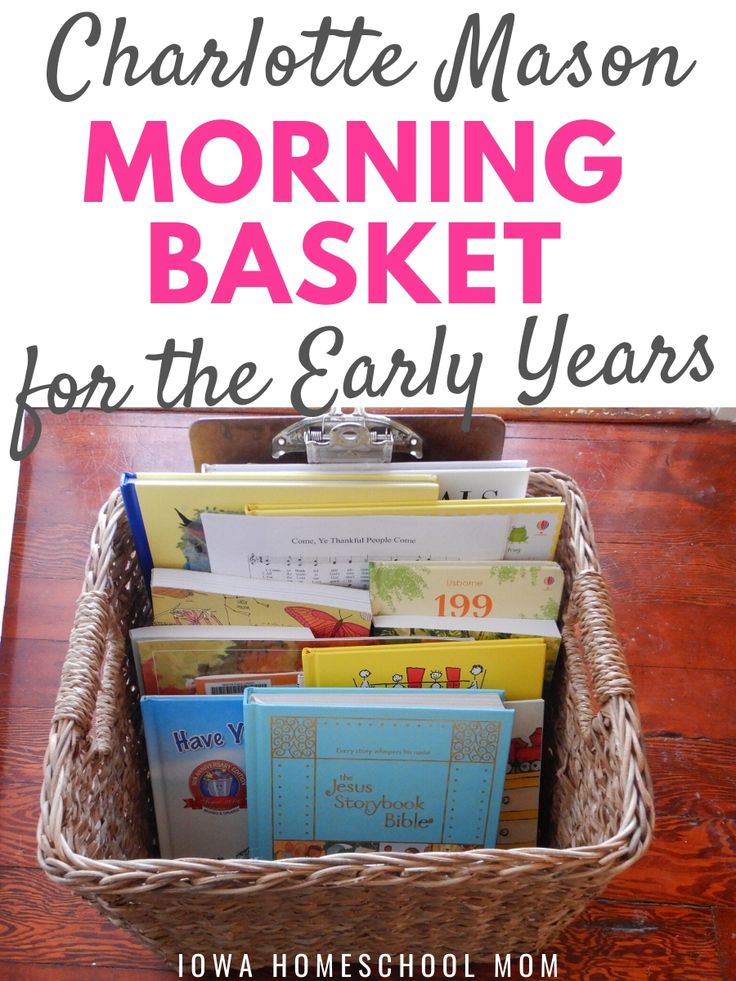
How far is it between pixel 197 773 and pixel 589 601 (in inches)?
16.1

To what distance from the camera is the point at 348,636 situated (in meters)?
0.97

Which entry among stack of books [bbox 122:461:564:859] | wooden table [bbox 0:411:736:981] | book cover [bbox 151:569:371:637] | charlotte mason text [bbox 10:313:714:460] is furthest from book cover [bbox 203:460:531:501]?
wooden table [bbox 0:411:736:981]

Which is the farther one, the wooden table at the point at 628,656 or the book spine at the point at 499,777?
the wooden table at the point at 628,656

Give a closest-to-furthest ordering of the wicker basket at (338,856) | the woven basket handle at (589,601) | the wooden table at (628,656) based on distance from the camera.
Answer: the wicker basket at (338,856) → the woven basket handle at (589,601) → the wooden table at (628,656)

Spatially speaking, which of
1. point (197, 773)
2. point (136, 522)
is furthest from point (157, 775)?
point (136, 522)

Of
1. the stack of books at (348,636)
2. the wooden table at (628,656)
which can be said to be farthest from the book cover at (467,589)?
the wooden table at (628,656)

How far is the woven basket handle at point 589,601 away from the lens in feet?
2.87

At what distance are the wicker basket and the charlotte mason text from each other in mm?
366

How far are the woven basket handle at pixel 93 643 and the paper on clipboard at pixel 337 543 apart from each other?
0.10 metres

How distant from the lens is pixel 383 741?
2.97 ft

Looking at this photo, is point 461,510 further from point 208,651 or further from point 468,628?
point 208,651

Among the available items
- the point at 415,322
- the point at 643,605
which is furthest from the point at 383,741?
the point at 415,322

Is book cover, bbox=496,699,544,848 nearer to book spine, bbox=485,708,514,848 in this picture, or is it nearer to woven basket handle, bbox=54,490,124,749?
book spine, bbox=485,708,514,848

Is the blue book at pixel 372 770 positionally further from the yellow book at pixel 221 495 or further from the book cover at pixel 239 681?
the yellow book at pixel 221 495
